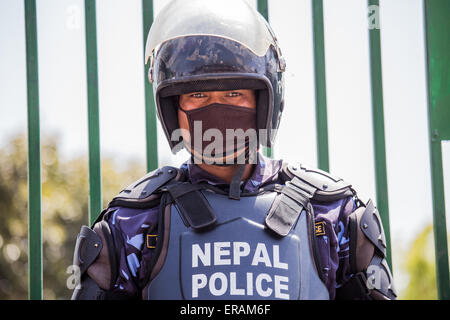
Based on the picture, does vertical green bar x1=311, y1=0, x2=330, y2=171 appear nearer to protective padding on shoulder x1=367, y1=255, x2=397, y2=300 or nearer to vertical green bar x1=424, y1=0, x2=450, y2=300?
vertical green bar x1=424, y1=0, x2=450, y2=300

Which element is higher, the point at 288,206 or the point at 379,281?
the point at 288,206

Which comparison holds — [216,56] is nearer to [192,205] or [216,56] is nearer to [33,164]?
[192,205]

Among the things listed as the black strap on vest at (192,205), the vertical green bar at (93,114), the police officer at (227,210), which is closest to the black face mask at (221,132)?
the police officer at (227,210)

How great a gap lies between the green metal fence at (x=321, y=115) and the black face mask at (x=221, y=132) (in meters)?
0.65

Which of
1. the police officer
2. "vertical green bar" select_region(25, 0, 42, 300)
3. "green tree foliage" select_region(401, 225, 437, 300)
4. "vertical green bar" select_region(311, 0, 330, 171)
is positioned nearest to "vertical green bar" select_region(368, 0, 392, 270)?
"vertical green bar" select_region(311, 0, 330, 171)

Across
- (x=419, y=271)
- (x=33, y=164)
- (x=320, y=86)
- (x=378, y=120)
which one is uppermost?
(x=320, y=86)

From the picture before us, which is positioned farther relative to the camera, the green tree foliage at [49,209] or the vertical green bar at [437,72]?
the green tree foliage at [49,209]

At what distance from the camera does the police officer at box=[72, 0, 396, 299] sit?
6.33ft

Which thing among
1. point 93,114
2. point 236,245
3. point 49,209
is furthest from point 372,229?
point 49,209

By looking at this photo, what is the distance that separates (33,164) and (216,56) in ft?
3.86

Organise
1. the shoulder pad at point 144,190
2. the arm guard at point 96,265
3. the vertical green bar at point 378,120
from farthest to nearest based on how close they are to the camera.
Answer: the vertical green bar at point 378,120 < the shoulder pad at point 144,190 < the arm guard at point 96,265

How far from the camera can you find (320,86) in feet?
8.98

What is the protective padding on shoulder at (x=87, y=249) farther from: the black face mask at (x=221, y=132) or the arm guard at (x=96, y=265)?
the black face mask at (x=221, y=132)

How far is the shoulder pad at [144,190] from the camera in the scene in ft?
6.88
